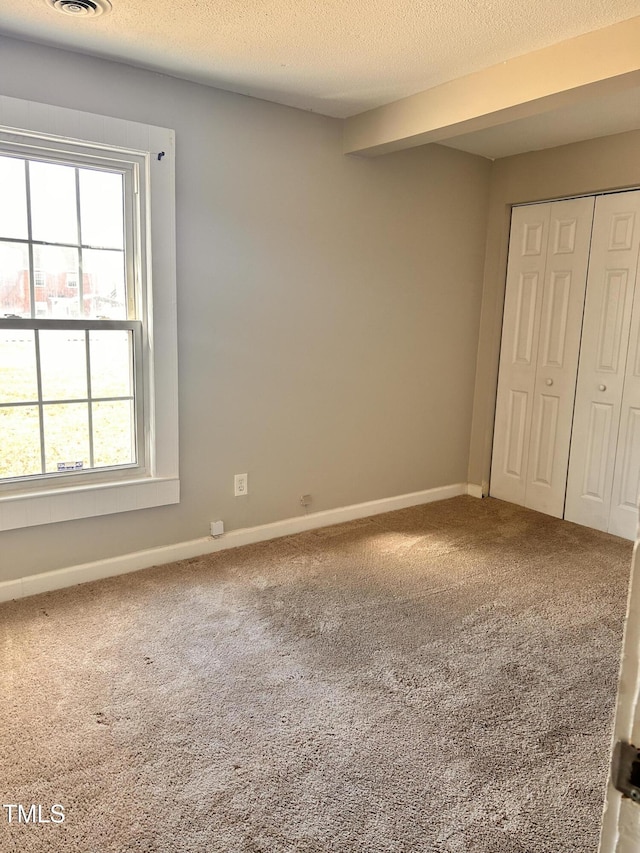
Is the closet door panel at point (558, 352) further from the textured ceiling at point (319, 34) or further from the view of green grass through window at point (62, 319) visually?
the view of green grass through window at point (62, 319)

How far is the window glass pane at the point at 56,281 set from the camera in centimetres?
265

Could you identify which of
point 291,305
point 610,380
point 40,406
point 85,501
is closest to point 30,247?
point 40,406

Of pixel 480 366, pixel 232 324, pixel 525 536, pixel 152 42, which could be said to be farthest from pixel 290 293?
pixel 525 536

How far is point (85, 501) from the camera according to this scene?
284 centimetres

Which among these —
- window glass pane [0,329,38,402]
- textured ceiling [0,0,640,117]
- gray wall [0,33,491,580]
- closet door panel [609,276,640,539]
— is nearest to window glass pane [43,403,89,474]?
window glass pane [0,329,38,402]

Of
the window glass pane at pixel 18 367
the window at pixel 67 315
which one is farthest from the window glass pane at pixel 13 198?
the window glass pane at pixel 18 367

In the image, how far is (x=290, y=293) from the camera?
3387 millimetres

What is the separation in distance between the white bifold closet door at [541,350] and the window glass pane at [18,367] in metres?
3.05

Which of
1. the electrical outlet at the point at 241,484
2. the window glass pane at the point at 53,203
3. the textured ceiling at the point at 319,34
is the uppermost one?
the textured ceiling at the point at 319,34

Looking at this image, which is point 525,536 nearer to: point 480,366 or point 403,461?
point 403,461

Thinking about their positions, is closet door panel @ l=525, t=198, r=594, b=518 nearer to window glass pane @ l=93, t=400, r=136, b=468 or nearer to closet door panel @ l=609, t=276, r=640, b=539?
closet door panel @ l=609, t=276, r=640, b=539

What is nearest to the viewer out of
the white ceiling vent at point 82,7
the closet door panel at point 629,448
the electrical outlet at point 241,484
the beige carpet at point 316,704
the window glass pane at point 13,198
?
the beige carpet at point 316,704

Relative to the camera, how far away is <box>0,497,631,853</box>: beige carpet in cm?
161

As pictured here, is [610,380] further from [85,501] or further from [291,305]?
[85,501]
